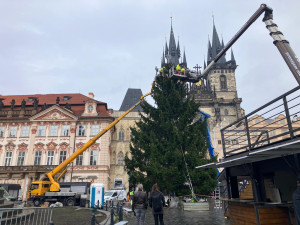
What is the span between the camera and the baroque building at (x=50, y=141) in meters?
36.1

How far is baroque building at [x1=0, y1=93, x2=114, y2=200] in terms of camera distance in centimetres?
3606

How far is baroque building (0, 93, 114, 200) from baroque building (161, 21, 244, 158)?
29179 mm

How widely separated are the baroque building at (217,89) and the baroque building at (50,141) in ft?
95.7

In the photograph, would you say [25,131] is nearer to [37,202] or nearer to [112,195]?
[37,202]

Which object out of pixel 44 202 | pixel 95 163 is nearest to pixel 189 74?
pixel 44 202

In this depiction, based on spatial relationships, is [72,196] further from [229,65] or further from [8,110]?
[229,65]

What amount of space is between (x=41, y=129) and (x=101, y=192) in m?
23.1

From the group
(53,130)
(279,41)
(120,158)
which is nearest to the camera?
(279,41)

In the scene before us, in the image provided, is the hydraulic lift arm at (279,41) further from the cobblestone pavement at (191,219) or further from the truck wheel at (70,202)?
the truck wheel at (70,202)

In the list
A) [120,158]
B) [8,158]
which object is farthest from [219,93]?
[8,158]

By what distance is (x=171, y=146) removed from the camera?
66.8 ft

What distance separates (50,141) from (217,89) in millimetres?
52750

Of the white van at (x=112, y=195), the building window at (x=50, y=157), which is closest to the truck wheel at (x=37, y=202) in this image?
the white van at (x=112, y=195)

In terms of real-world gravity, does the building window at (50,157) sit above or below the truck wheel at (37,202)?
above
